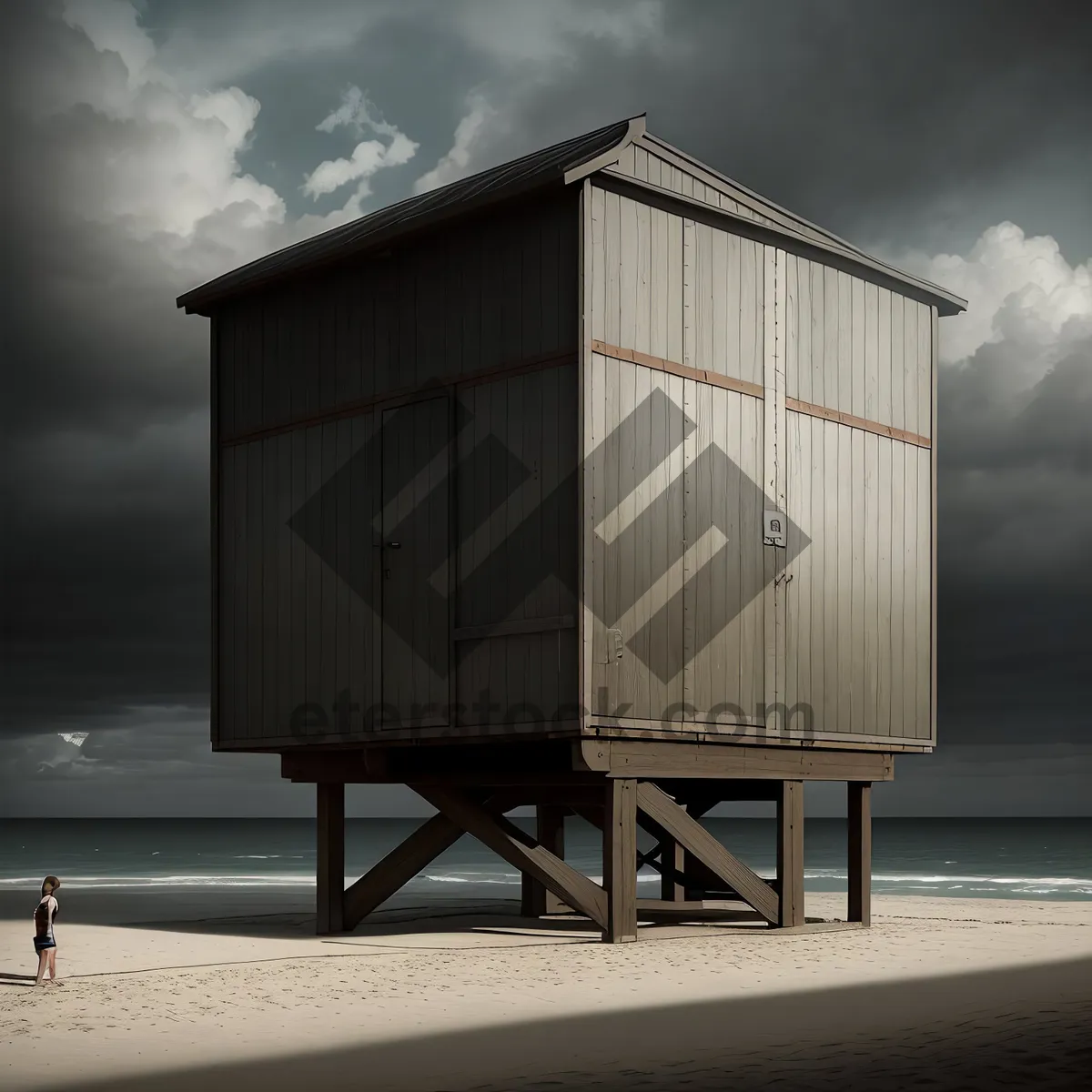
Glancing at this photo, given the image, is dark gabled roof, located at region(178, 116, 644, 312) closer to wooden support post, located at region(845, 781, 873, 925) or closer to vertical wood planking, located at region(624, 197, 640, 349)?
vertical wood planking, located at region(624, 197, 640, 349)

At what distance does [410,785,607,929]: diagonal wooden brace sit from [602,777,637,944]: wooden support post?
0.19m

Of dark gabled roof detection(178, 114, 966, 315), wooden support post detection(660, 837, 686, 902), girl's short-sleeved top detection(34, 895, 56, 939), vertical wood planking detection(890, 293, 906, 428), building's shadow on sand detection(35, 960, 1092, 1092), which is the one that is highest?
dark gabled roof detection(178, 114, 966, 315)

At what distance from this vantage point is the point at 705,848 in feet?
53.0

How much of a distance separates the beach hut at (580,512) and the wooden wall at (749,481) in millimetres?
37

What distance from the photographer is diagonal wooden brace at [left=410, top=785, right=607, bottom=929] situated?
50.3ft

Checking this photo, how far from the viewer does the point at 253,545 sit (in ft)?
58.2

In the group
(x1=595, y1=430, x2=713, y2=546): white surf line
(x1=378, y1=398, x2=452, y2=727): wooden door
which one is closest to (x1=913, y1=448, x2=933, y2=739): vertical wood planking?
(x1=595, y1=430, x2=713, y2=546): white surf line

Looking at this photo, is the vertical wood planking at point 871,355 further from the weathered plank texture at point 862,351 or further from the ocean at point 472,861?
the ocean at point 472,861

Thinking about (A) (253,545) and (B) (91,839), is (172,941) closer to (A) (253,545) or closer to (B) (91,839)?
(A) (253,545)

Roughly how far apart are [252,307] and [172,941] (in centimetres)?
679

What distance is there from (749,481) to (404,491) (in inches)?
131

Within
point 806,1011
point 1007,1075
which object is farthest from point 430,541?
point 1007,1075

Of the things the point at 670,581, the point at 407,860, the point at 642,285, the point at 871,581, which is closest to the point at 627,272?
the point at 642,285

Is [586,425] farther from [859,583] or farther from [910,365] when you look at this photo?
[910,365]
